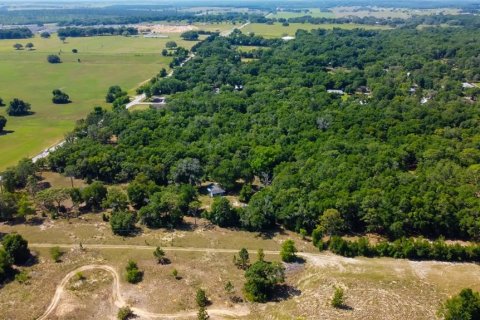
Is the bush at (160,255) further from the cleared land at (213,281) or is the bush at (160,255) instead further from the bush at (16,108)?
the bush at (16,108)

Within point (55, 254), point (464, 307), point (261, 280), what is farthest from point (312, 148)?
point (55, 254)

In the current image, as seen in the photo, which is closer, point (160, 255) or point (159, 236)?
point (160, 255)

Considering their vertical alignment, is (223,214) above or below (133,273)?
above

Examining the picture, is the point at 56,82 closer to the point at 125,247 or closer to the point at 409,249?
the point at 125,247

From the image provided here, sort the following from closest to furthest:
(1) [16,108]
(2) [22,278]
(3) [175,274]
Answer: (2) [22,278] → (3) [175,274] → (1) [16,108]

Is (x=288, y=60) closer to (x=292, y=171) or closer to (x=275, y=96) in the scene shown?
(x=275, y=96)

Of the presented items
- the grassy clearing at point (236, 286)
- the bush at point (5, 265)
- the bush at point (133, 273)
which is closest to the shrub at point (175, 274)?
the grassy clearing at point (236, 286)

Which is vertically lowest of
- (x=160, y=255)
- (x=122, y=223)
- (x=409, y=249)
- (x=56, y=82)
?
(x=160, y=255)
